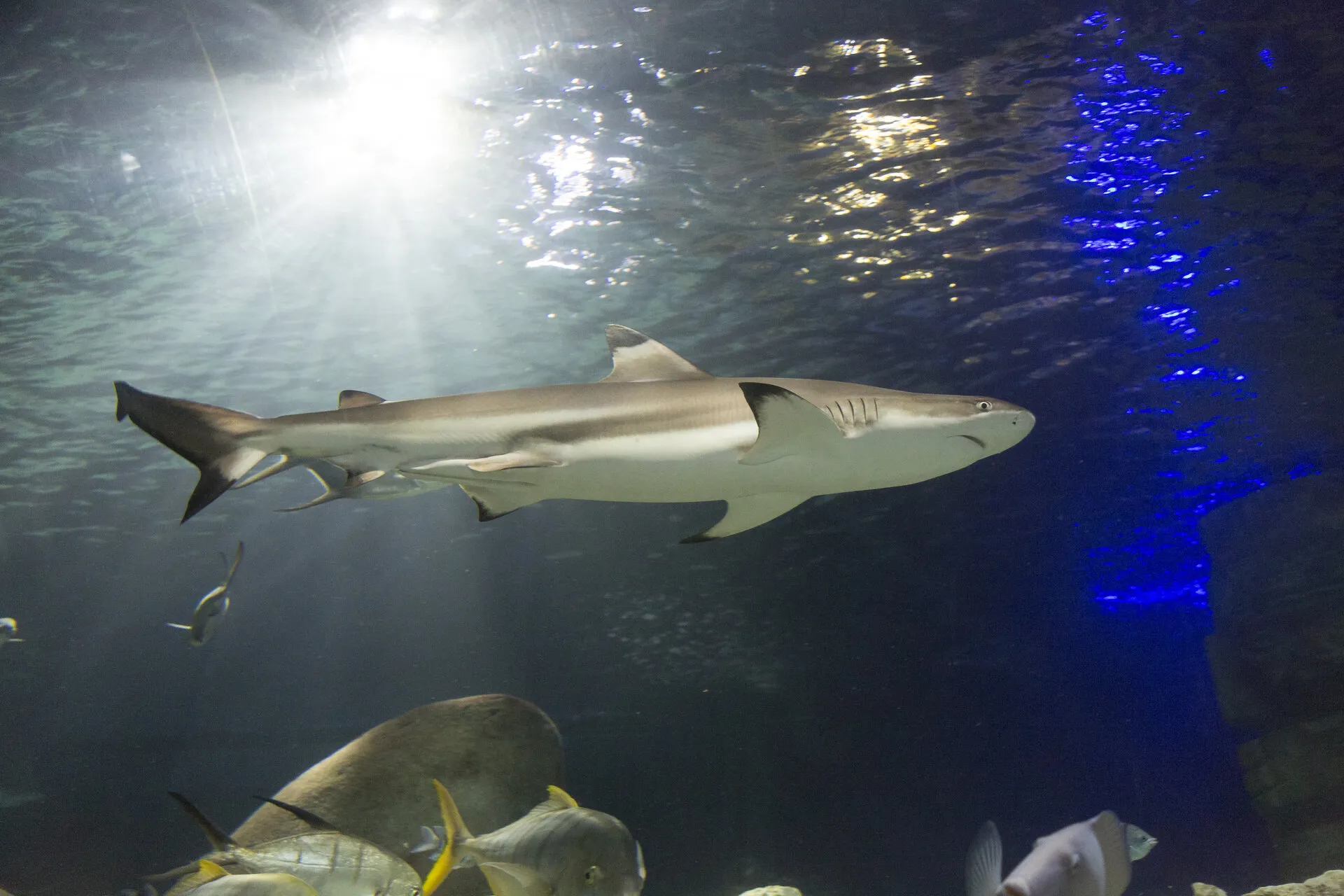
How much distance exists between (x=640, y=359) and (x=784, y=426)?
4.03 feet

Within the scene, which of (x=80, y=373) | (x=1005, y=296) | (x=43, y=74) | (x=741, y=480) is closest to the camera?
(x=741, y=480)

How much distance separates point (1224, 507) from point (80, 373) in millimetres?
27189

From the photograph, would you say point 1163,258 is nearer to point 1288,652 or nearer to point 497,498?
point 497,498

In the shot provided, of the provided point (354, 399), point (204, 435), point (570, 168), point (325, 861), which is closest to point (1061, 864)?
point (325, 861)

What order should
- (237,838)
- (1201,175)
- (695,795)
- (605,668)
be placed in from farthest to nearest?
(695,795)
(605,668)
(1201,175)
(237,838)

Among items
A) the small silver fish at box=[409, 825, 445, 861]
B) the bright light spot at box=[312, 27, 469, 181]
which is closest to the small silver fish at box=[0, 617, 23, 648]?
the bright light spot at box=[312, 27, 469, 181]

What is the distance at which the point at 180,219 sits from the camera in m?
9.84

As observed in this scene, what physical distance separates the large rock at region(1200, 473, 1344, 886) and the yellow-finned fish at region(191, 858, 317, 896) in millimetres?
18980

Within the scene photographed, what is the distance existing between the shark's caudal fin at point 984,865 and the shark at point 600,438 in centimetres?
198

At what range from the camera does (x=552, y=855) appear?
343 centimetres

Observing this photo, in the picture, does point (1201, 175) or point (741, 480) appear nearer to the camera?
point (741, 480)

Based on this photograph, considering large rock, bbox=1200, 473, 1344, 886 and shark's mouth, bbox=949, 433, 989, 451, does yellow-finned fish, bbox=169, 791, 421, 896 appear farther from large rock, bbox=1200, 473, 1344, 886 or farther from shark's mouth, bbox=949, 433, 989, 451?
large rock, bbox=1200, 473, 1344, 886

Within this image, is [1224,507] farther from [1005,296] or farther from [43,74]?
[43,74]

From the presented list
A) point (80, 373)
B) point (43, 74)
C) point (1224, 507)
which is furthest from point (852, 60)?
point (1224, 507)
